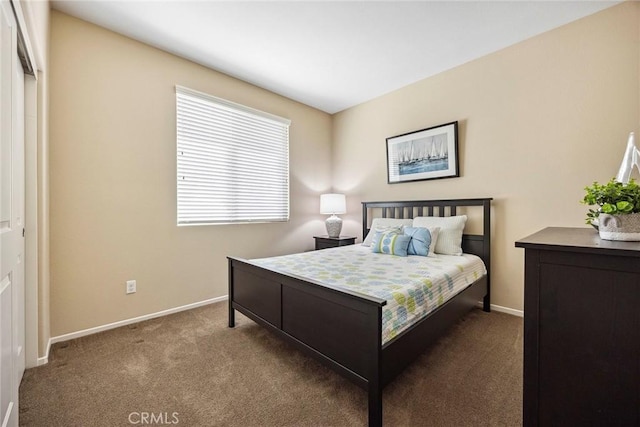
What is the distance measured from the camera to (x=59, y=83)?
84.8 inches

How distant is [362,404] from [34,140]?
102 inches

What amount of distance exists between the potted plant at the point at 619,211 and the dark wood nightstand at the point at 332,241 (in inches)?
108

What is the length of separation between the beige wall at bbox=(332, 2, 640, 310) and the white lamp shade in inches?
35.8

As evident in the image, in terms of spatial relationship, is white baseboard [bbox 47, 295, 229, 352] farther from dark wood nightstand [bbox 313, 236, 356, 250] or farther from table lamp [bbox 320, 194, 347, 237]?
table lamp [bbox 320, 194, 347, 237]

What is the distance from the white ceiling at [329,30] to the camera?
7.01 ft

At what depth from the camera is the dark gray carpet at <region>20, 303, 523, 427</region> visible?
138 cm

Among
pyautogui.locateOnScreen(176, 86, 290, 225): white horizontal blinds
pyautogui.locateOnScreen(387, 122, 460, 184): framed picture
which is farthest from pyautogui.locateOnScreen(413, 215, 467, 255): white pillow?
pyautogui.locateOnScreen(176, 86, 290, 225): white horizontal blinds

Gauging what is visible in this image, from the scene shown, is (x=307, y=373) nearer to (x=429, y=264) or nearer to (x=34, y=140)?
(x=429, y=264)

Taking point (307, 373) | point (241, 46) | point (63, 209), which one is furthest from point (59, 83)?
point (307, 373)

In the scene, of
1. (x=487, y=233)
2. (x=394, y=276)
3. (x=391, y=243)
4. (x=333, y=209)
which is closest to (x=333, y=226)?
(x=333, y=209)

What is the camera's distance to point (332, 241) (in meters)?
3.68

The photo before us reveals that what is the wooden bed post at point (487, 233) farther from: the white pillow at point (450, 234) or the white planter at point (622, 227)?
the white planter at point (622, 227)

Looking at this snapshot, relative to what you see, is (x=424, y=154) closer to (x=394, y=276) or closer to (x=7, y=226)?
(x=394, y=276)

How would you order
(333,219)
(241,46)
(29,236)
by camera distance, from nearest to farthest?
(29,236), (241,46), (333,219)
